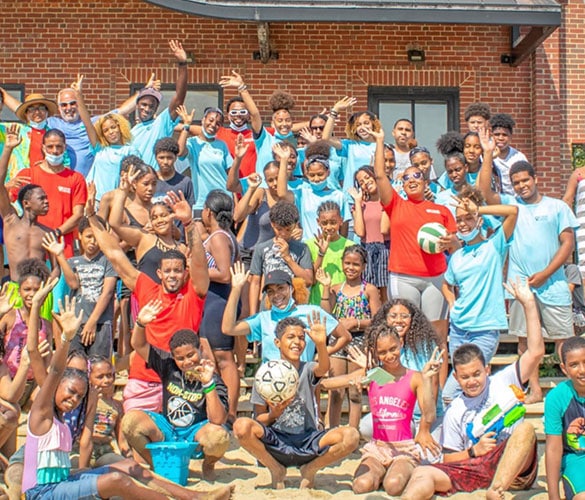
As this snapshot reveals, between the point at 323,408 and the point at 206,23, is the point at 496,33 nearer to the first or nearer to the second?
the point at 206,23

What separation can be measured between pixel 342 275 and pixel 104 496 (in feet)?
10.3

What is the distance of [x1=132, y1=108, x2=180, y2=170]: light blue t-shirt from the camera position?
10.7 m

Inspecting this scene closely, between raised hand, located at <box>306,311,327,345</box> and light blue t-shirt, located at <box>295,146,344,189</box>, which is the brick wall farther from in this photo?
raised hand, located at <box>306,311,327,345</box>

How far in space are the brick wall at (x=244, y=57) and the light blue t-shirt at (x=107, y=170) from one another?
3.65 metres

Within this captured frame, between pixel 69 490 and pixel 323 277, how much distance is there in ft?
9.54

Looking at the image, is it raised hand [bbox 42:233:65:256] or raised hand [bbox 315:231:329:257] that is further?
raised hand [bbox 315:231:329:257]

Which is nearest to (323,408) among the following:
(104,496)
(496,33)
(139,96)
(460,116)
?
(104,496)

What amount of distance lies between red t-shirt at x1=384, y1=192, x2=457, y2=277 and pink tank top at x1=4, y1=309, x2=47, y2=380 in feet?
10.1

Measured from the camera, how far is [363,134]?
10438 mm

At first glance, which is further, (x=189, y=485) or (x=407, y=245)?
(x=407, y=245)

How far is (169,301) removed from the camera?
773 centimetres

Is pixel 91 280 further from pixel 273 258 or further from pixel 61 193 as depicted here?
pixel 273 258

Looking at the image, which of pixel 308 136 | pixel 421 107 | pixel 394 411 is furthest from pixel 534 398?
pixel 421 107

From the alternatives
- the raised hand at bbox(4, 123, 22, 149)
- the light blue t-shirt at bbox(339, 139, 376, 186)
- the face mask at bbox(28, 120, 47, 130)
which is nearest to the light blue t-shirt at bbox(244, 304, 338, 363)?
the light blue t-shirt at bbox(339, 139, 376, 186)
